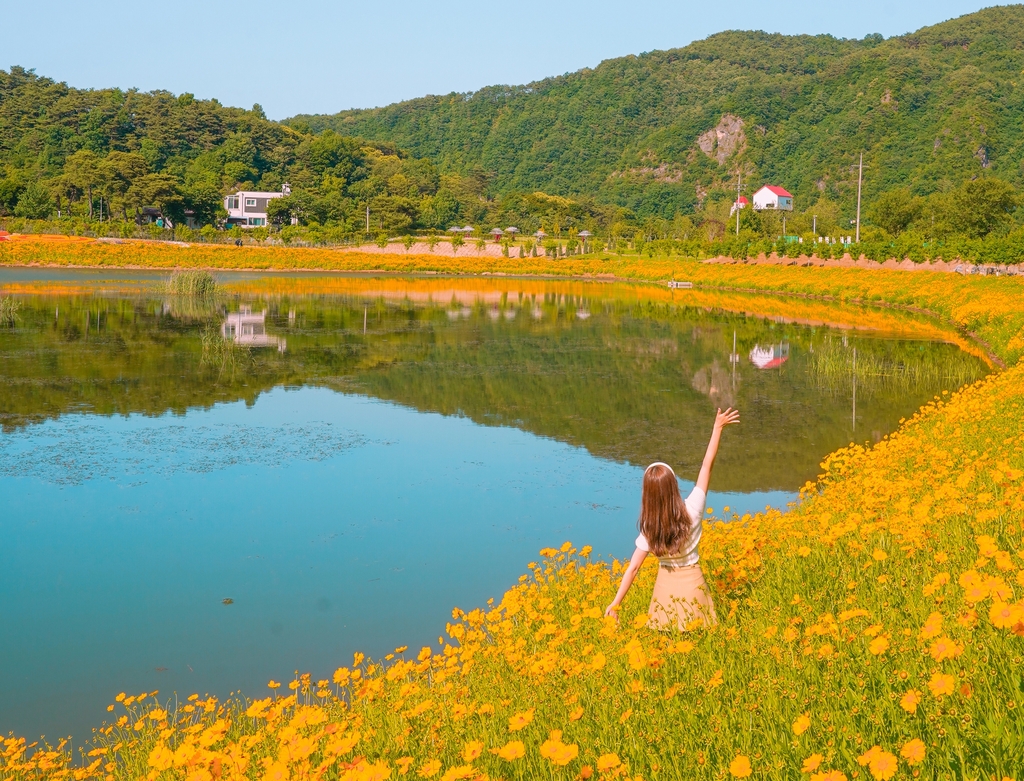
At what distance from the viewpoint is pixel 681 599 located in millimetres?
4711

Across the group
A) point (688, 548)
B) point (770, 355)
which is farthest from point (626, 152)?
point (688, 548)

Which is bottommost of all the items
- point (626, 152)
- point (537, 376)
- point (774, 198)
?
point (537, 376)

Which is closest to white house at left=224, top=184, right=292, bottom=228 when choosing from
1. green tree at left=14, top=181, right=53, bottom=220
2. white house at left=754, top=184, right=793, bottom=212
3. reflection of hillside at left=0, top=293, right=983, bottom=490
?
green tree at left=14, top=181, right=53, bottom=220

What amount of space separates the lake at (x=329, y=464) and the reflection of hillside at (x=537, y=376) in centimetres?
9

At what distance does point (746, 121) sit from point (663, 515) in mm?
123650

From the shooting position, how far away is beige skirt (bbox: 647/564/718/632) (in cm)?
470

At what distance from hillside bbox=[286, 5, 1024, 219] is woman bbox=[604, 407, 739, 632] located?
81367 millimetres

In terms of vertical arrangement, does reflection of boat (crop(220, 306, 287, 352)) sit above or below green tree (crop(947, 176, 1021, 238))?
below

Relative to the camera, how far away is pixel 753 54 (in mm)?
147875

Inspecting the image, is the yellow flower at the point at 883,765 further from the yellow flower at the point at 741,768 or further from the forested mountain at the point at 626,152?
the forested mountain at the point at 626,152

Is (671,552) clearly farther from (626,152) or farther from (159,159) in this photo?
(626,152)

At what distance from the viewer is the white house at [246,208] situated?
96312 mm

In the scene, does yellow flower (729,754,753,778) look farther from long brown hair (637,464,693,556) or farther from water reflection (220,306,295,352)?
water reflection (220,306,295,352)

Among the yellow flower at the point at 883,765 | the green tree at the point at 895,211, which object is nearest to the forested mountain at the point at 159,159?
the green tree at the point at 895,211
